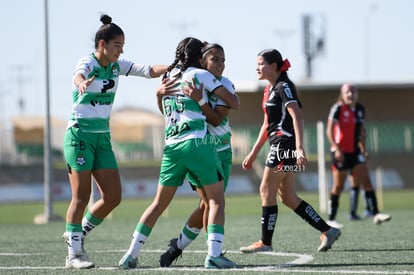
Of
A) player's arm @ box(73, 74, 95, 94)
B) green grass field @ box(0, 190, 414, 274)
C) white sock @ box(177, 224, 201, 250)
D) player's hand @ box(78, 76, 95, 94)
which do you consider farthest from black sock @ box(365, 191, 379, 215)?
player's hand @ box(78, 76, 95, 94)

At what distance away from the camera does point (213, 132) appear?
8781 millimetres

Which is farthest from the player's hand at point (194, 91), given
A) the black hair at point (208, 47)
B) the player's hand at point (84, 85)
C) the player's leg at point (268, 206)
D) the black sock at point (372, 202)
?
the black sock at point (372, 202)

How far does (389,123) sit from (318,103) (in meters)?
4.79

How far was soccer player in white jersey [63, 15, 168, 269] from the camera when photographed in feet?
29.0

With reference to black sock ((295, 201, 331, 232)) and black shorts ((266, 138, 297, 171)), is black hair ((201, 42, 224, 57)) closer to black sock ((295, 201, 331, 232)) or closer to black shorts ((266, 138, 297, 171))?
black shorts ((266, 138, 297, 171))

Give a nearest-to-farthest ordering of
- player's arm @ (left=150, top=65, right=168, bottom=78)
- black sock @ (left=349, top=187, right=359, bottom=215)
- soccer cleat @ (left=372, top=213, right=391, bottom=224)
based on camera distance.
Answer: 1. player's arm @ (left=150, top=65, right=168, bottom=78)
2. soccer cleat @ (left=372, top=213, right=391, bottom=224)
3. black sock @ (left=349, top=187, right=359, bottom=215)

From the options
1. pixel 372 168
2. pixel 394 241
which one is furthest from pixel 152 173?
pixel 394 241

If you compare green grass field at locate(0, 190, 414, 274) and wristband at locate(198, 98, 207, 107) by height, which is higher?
wristband at locate(198, 98, 207, 107)

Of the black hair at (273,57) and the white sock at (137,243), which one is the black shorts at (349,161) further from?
the white sock at (137,243)

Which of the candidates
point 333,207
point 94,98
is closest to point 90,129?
point 94,98

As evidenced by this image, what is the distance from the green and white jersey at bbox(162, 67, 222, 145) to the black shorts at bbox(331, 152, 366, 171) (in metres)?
7.67

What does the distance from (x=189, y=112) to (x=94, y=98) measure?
3.55 ft

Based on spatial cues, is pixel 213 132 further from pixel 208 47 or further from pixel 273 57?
pixel 273 57

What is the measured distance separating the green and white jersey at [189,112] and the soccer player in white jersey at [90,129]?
0.89 metres
